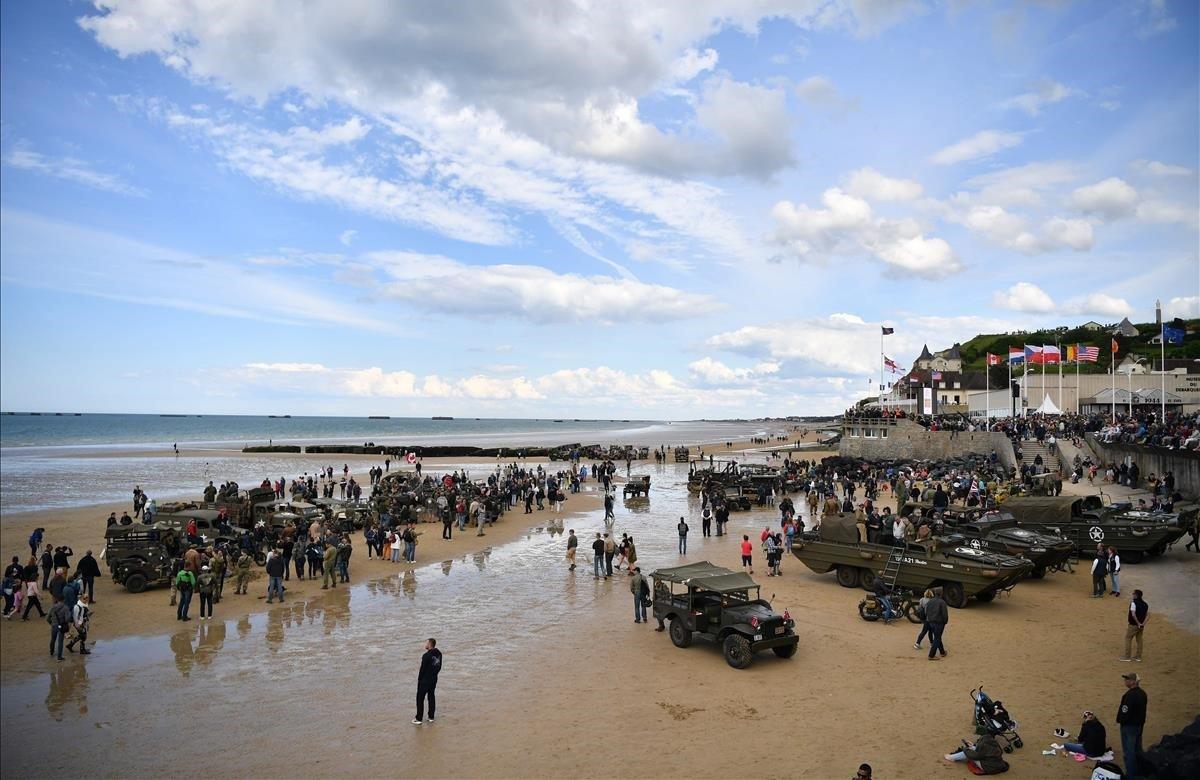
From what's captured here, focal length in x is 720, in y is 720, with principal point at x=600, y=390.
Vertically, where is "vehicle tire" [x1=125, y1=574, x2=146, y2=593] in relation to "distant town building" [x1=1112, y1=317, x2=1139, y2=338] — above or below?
below

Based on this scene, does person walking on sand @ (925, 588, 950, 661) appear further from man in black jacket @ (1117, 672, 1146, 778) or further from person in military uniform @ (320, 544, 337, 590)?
person in military uniform @ (320, 544, 337, 590)

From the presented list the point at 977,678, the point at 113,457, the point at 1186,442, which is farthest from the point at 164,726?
the point at 113,457

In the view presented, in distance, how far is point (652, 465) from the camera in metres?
69.4

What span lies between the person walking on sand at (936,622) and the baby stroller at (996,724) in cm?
342

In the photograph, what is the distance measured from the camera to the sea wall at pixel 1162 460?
29.3 m

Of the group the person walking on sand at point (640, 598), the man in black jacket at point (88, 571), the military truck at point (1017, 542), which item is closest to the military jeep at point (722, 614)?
the person walking on sand at point (640, 598)

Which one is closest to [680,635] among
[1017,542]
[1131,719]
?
[1131,719]

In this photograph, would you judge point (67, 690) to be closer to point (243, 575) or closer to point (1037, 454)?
point (243, 575)

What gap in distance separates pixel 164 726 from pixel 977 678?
13716mm

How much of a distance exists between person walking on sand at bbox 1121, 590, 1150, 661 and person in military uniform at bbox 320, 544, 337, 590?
19086 mm

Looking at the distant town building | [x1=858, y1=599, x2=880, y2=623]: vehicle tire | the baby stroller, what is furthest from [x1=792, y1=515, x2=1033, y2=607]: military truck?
the distant town building

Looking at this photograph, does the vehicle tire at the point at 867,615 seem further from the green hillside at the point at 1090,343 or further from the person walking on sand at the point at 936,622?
the green hillside at the point at 1090,343

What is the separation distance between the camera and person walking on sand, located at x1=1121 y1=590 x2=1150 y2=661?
Result: 512 inches

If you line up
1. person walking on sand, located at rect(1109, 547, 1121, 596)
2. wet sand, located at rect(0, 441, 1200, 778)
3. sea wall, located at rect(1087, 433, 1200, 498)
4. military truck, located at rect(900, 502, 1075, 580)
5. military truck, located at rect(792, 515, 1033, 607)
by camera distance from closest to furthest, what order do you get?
wet sand, located at rect(0, 441, 1200, 778), military truck, located at rect(792, 515, 1033, 607), person walking on sand, located at rect(1109, 547, 1121, 596), military truck, located at rect(900, 502, 1075, 580), sea wall, located at rect(1087, 433, 1200, 498)
